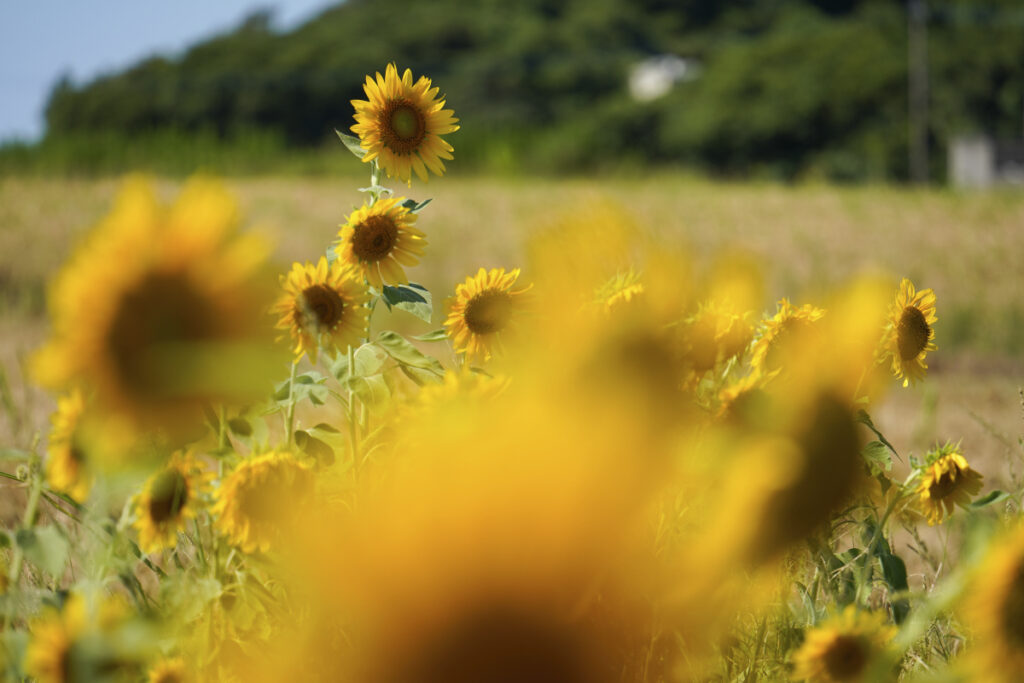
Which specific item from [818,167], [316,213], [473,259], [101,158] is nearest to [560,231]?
[473,259]

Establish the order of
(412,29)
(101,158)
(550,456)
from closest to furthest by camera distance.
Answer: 1. (550,456)
2. (101,158)
3. (412,29)

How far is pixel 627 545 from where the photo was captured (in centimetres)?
24

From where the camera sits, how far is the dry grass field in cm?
341

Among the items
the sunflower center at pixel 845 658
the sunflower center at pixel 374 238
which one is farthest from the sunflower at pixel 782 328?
the sunflower center at pixel 374 238

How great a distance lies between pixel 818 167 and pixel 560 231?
2067 centimetres

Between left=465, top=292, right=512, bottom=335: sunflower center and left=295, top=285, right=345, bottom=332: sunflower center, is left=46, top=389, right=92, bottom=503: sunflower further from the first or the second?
left=465, top=292, right=512, bottom=335: sunflower center

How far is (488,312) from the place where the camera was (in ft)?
2.07

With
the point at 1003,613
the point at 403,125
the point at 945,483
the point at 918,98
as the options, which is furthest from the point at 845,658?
the point at 918,98

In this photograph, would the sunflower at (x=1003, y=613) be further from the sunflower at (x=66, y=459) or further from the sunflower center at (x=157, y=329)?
the sunflower at (x=66, y=459)

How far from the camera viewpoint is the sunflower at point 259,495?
17.8 inches

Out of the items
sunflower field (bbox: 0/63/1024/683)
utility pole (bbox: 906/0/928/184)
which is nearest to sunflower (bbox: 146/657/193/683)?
sunflower field (bbox: 0/63/1024/683)

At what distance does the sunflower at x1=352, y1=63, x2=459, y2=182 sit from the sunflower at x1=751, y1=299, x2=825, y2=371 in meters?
0.26

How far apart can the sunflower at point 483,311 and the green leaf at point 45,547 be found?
292 mm

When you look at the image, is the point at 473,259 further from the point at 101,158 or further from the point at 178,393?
the point at 101,158
